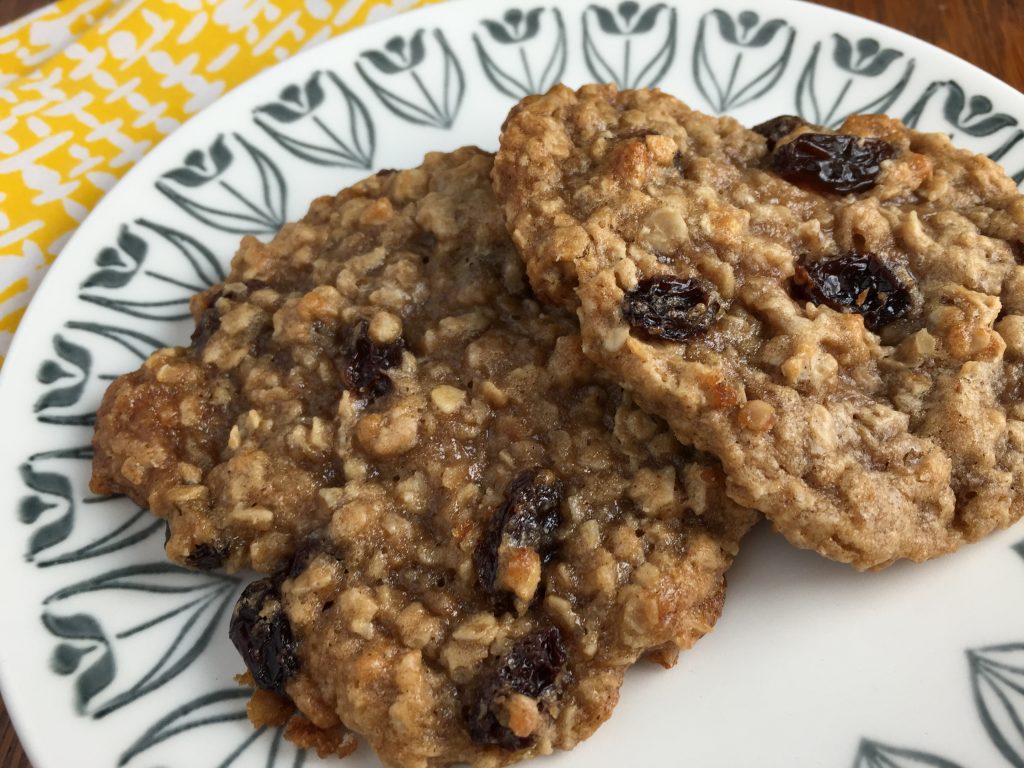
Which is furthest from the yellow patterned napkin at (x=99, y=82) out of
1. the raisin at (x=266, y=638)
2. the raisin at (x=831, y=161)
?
the raisin at (x=831, y=161)

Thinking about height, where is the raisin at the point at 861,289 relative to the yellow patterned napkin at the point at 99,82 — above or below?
below

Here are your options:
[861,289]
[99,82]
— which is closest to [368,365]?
[861,289]

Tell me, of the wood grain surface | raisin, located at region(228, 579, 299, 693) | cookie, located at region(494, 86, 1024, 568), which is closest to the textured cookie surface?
raisin, located at region(228, 579, 299, 693)

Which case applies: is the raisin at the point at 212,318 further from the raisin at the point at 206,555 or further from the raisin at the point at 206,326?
the raisin at the point at 206,555

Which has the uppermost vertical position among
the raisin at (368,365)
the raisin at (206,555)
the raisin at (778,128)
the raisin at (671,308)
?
the raisin at (778,128)

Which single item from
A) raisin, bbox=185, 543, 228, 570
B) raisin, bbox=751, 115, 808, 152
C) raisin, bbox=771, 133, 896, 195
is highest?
raisin, bbox=751, 115, 808, 152

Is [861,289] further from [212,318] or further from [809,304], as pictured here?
[212,318]

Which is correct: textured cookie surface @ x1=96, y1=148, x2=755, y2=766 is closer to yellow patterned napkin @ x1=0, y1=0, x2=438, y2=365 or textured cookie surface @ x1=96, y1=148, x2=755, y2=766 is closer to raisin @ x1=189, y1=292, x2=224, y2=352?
raisin @ x1=189, y1=292, x2=224, y2=352
